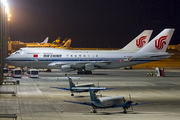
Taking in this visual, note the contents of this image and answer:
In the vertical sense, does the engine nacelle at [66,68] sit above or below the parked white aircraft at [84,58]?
below

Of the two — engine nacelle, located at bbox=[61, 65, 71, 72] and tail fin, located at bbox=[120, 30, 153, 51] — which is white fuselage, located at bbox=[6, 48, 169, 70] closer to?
engine nacelle, located at bbox=[61, 65, 71, 72]

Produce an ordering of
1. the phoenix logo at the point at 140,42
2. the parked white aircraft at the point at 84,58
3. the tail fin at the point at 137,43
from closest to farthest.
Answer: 1. the parked white aircraft at the point at 84,58
2. the tail fin at the point at 137,43
3. the phoenix logo at the point at 140,42

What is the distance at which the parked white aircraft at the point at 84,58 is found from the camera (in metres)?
69.9

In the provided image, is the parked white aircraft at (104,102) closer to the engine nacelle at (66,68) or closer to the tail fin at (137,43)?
the engine nacelle at (66,68)

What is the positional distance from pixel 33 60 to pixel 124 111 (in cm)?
5021

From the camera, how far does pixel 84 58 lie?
7169 cm

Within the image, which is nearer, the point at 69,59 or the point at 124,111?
the point at 124,111

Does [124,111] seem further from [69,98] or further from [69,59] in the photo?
[69,59]

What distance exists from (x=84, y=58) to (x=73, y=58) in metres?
2.41

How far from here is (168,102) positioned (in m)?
27.7

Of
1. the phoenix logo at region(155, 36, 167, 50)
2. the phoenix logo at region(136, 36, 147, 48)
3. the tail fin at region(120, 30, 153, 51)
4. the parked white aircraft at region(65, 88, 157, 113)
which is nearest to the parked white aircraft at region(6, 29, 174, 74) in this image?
the phoenix logo at region(155, 36, 167, 50)

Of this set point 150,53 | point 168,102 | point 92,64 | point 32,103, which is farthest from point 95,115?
point 150,53

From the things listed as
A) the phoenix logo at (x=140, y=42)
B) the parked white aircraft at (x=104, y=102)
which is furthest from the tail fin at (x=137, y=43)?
the parked white aircraft at (x=104, y=102)

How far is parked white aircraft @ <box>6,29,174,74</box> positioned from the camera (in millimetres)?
69875
